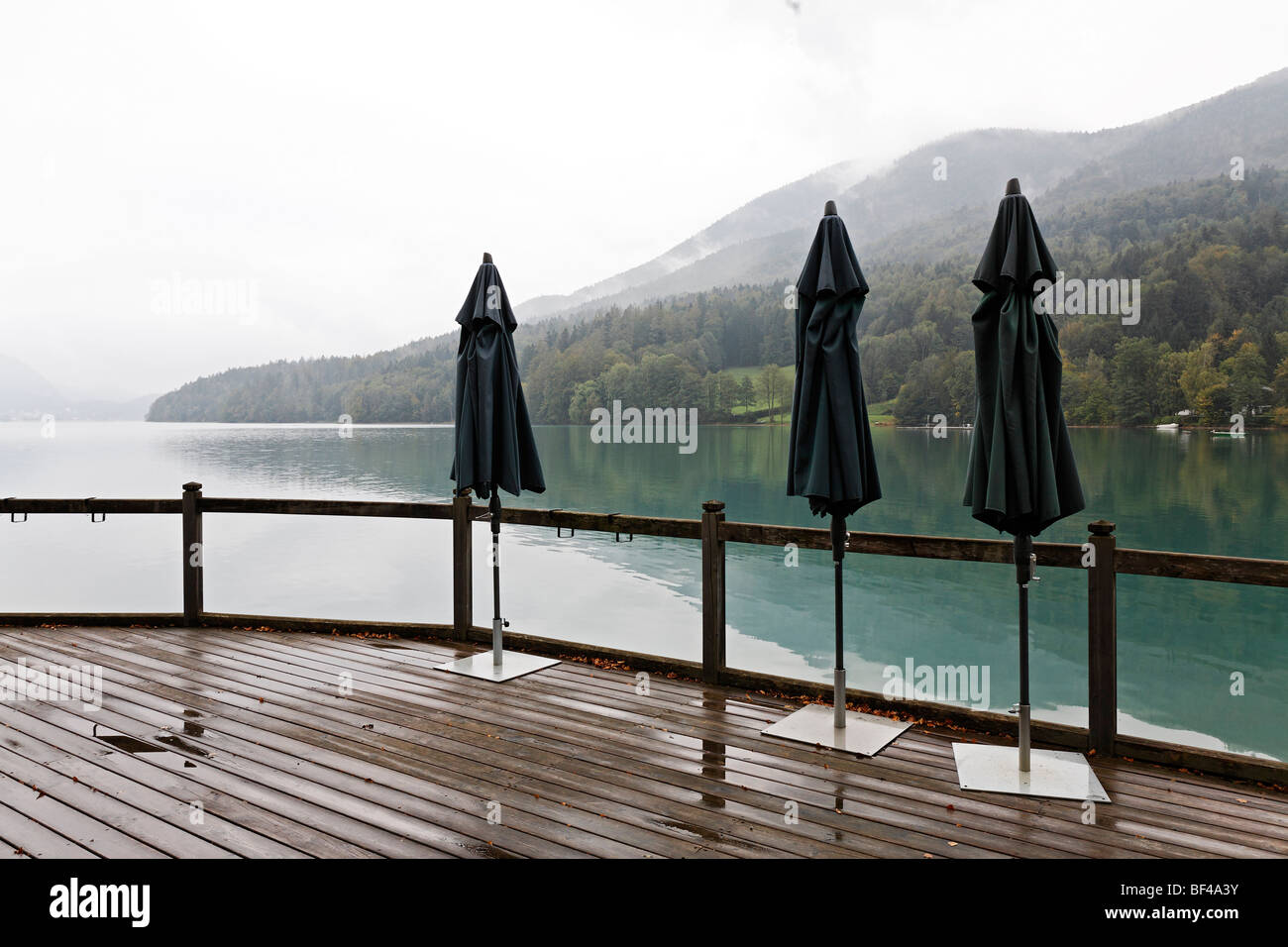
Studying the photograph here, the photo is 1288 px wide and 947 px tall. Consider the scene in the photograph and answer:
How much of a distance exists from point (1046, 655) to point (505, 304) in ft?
58.7

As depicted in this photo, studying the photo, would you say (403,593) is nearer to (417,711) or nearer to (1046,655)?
(1046,655)

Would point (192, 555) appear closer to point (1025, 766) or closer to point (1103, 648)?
point (1025, 766)

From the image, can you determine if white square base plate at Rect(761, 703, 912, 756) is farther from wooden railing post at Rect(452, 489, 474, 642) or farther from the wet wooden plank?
wooden railing post at Rect(452, 489, 474, 642)

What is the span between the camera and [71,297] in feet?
259

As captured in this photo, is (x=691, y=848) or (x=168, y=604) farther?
(x=168, y=604)

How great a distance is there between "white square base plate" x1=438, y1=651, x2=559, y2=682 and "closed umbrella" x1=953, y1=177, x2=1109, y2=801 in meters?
2.76

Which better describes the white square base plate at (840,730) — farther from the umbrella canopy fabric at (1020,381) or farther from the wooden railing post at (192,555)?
the wooden railing post at (192,555)

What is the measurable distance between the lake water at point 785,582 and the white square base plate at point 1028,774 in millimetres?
10395

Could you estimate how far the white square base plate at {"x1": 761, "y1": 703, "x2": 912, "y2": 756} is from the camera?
3.94m

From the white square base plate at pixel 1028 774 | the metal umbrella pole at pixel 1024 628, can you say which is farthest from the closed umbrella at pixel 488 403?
→ the metal umbrella pole at pixel 1024 628

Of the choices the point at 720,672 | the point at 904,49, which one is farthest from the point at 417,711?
the point at 904,49

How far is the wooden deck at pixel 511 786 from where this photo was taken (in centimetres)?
293

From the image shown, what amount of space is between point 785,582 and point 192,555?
68.4ft

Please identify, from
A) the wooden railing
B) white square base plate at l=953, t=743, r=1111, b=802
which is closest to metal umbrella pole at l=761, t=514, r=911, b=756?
the wooden railing
